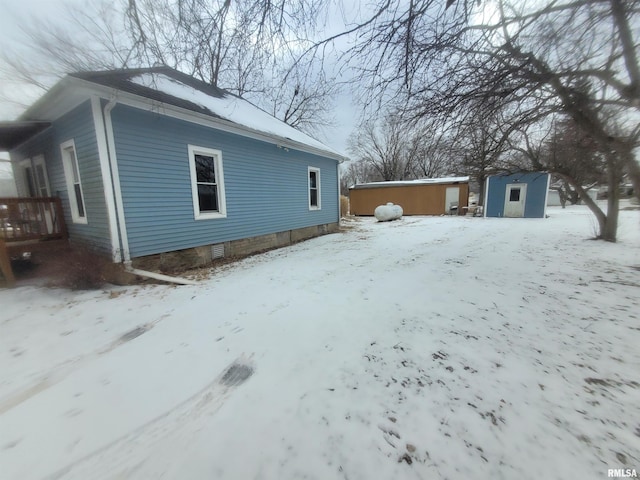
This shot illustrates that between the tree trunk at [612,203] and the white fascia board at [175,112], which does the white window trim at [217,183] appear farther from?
the tree trunk at [612,203]

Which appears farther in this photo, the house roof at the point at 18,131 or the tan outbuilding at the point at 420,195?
the tan outbuilding at the point at 420,195

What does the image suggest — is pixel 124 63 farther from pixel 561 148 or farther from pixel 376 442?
pixel 561 148

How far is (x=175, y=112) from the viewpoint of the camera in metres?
5.40

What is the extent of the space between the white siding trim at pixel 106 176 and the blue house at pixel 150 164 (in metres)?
0.02

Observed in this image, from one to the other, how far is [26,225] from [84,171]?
2366mm

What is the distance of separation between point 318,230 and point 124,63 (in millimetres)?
8135

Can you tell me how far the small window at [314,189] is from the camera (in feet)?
33.2

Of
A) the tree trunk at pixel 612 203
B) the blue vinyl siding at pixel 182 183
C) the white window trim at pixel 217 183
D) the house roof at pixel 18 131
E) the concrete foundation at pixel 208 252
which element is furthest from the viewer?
the tree trunk at pixel 612 203

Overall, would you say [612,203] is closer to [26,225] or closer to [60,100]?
[60,100]

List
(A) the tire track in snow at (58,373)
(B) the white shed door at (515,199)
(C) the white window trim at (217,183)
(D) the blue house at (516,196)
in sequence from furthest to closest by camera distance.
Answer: (B) the white shed door at (515,199) → (D) the blue house at (516,196) → (C) the white window trim at (217,183) → (A) the tire track in snow at (58,373)

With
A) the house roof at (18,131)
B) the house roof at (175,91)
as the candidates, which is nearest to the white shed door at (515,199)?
the house roof at (175,91)

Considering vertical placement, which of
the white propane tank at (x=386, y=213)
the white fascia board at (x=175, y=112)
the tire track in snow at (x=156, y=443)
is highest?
the white fascia board at (x=175, y=112)

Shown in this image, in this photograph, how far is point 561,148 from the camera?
8.33 meters

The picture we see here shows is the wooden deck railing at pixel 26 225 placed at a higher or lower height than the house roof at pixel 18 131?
lower
